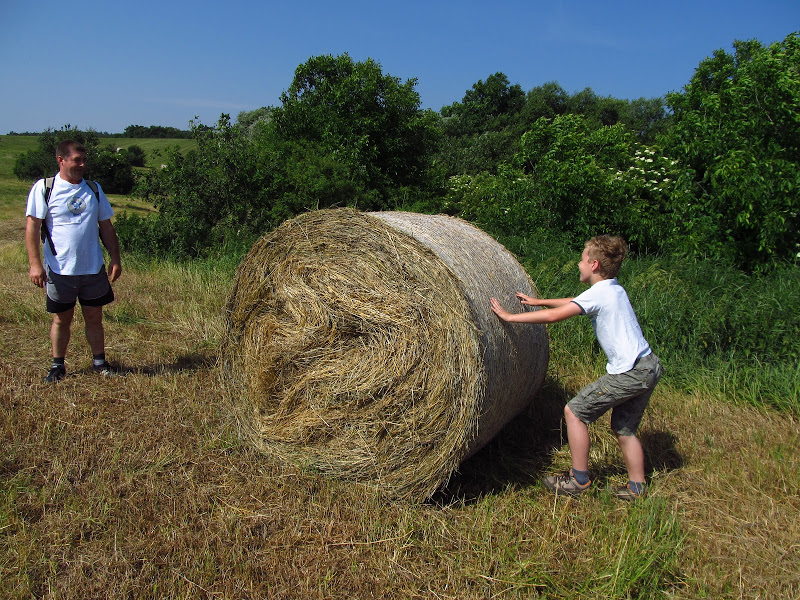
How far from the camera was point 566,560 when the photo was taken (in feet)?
10.0

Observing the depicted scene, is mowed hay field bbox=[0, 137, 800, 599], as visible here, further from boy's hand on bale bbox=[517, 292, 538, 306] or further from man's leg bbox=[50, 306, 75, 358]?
boy's hand on bale bbox=[517, 292, 538, 306]

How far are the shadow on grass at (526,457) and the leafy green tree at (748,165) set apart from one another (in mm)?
4170

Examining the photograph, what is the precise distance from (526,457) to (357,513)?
148 cm

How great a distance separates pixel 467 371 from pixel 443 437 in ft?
1.47

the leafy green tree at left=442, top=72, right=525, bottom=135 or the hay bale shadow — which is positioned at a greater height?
the leafy green tree at left=442, top=72, right=525, bottom=135

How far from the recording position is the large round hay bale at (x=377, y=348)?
358 cm

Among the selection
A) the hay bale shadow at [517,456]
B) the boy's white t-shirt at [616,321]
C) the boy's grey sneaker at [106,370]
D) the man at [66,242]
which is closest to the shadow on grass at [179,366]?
the boy's grey sneaker at [106,370]

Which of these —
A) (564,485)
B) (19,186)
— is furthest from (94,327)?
(19,186)

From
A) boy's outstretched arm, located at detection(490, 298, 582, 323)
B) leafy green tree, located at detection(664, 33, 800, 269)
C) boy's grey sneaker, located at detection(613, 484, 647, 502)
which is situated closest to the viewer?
boy's outstretched arm, located at detection(490, 298, 582, 323)

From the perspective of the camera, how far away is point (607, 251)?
3.64 metres

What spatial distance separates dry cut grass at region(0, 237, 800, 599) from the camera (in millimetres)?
2871

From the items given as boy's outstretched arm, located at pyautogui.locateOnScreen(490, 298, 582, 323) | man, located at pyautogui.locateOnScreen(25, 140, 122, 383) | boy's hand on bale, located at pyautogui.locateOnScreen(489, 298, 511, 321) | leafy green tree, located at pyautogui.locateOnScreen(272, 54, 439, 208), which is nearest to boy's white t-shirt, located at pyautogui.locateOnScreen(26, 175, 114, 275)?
man, located at pyautogui.locateOnScreen(25, 140, 122, 383)

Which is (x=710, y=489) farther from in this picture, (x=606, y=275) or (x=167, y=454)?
(x=167, y=454)

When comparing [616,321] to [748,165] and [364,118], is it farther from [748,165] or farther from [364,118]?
[364,118]
